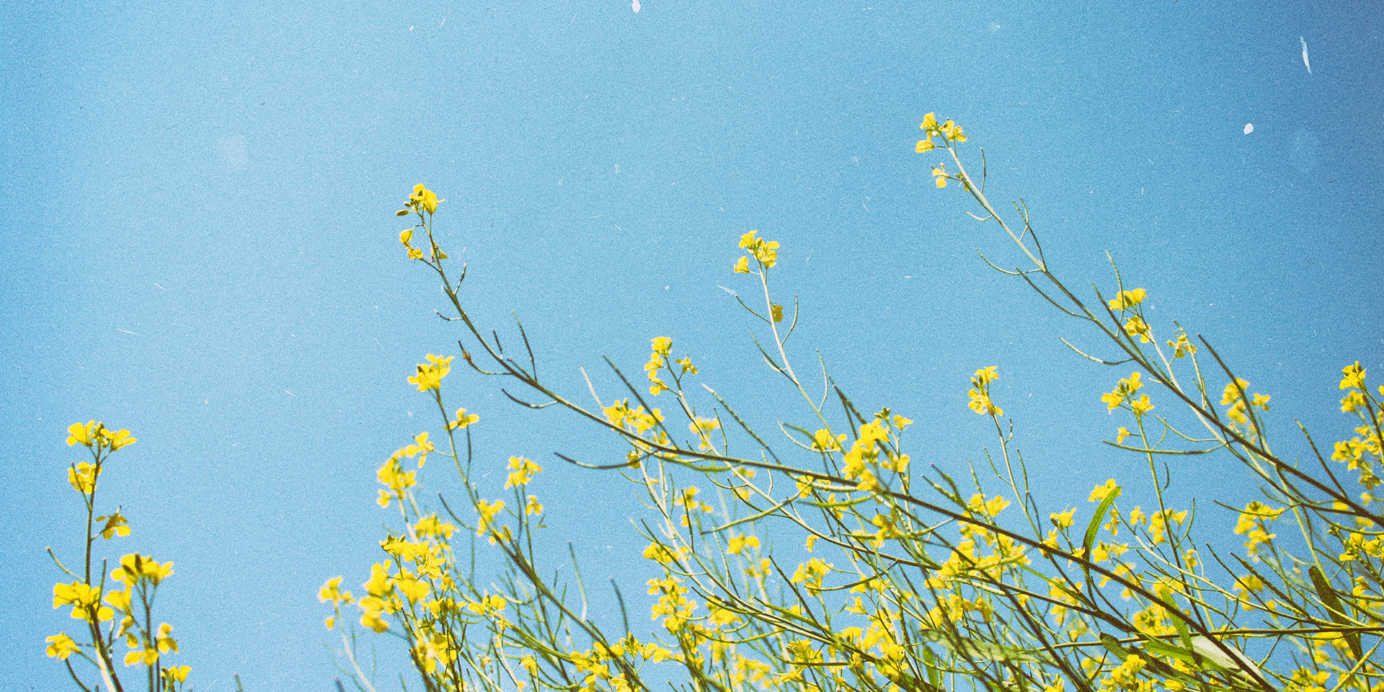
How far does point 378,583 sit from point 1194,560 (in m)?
1.95

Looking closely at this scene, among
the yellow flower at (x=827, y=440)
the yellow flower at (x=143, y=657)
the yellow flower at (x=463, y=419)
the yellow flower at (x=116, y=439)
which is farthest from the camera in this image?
the yellow flower at (x=463, y=419)

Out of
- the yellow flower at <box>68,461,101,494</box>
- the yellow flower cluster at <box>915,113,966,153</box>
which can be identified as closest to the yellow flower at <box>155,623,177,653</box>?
the yellow flower at <box>68,461,101,494</box>

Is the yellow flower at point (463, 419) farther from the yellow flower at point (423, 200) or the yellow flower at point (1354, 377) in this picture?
the yellow flower at point (1354, 377)

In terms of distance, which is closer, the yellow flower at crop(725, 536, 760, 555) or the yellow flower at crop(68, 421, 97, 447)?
the yellow flower at crop(68, 421, 97, 447)

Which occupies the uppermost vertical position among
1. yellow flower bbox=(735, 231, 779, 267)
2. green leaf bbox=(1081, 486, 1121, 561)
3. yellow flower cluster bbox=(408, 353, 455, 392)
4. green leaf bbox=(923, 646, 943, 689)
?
yellow flower bbox=(735, 231, 779, 267)

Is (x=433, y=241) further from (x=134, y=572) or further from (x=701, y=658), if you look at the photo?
(x=701, y=658)

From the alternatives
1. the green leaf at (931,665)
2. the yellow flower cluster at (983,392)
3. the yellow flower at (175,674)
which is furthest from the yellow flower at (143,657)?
the yellow flower cluster at (983,392)

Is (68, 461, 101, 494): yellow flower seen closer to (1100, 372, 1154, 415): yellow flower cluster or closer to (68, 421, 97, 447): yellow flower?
(68, 421, 97, 447): yellow flower

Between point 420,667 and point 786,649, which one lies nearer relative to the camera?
point 420,667

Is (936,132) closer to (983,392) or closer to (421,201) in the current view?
(983,392)

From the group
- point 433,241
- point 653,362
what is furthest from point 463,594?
point 433,241

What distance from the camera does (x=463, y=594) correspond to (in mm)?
1792

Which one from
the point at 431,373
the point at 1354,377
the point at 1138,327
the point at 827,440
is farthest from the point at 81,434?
the point at 1354,377

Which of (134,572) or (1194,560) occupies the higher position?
(134,572)
